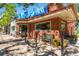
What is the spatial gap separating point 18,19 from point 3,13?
27 centimetres

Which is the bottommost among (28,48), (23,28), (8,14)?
(28,48)

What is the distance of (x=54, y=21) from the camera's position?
412 centimetres

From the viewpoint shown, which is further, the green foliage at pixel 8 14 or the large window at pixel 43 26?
the large window at pixel 43 26

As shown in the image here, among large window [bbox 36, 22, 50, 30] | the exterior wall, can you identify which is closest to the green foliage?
the exterior wall

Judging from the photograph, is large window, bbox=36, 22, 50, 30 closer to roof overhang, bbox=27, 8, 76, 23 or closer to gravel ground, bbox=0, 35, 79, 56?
roof overhang, bbox=27, 8, 76, 23

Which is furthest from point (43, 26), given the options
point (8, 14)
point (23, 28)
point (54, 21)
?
point (8, 14)

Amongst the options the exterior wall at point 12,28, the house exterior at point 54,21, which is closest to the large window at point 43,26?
the house exterior at point 54,21

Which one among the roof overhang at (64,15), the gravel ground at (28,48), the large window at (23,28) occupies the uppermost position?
the roof overhang at (64,15)

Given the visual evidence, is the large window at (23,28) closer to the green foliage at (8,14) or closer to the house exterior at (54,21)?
the house exterior at (54,21)

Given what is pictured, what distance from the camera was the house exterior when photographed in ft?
13.4

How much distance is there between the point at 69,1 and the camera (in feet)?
13.4

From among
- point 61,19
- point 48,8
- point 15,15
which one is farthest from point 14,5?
point 61,19

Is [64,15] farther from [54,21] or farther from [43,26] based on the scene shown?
[43,26]

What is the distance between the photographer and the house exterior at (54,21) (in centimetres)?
407
